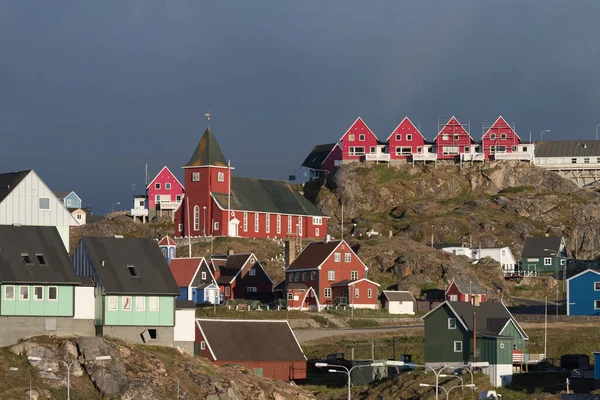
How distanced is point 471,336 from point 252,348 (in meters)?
12.3

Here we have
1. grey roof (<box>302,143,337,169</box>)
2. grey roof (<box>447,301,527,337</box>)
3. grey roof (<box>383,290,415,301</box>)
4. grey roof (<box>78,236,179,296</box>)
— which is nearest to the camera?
grey roof (<box>78,236,179,296</box>)

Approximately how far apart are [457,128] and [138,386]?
3664 inches

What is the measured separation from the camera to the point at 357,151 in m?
149

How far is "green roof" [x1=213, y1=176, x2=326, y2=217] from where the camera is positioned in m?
123

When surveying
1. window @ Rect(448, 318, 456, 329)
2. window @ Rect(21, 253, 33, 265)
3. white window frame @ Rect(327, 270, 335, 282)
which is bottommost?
window @ Rect(448, 318, 456, 329)

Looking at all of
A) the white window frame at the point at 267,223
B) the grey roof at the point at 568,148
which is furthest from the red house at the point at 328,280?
the grey roof at the point at 568,148

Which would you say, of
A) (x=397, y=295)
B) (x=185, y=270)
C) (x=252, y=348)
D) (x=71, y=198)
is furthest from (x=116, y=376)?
(x=71, y=198)

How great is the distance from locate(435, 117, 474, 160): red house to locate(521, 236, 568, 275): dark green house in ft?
80.1

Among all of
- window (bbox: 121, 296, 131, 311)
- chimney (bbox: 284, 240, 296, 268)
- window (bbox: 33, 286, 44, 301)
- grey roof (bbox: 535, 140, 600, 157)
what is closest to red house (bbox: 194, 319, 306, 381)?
window (bbox: 121, 296, 131, 311)

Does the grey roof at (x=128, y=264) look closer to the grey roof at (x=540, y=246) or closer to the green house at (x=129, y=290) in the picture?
the green house at (x=129, y=290)

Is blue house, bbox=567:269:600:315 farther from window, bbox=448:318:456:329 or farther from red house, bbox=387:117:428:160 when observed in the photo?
red house, bbox=387:117:428:160

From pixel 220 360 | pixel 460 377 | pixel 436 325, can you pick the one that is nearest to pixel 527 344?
pixel 436 325

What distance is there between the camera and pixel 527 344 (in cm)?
8212

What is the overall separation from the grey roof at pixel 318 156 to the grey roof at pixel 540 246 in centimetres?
3997
